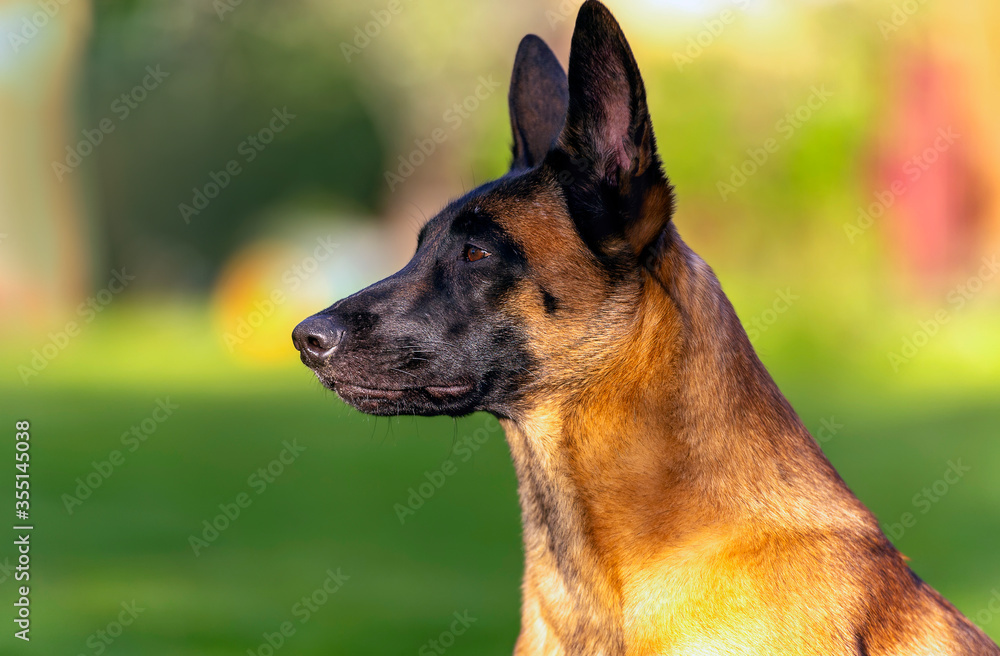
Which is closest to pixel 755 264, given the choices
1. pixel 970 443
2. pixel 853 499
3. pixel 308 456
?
pixel 970 443

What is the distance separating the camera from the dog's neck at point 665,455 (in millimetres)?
2807

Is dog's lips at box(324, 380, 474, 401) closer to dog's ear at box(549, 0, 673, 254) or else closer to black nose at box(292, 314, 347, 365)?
black nose at box(292, 314, 347, 365)

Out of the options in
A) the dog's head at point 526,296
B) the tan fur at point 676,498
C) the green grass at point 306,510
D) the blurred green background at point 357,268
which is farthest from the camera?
the blurred green background at point 357,268

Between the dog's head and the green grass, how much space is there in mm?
799

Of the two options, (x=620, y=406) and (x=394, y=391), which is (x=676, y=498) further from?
(x=394, y=391)

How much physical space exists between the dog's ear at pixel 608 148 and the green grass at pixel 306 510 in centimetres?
129

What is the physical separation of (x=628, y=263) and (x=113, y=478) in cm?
796

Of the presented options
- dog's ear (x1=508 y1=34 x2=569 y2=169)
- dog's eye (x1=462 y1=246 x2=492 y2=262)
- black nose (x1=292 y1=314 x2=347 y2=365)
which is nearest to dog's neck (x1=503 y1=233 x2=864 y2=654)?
dog's eye (x1=462 y1=246 x2=492 y2=262)

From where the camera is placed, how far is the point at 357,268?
17906 mm

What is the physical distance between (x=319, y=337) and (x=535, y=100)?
138 centimetres

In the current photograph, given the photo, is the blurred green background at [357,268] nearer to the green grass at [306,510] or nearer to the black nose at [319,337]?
the green grass at [306,510]

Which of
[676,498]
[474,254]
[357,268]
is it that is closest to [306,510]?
[474,254]

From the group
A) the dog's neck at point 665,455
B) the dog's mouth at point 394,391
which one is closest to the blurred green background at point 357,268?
the dog's mouth at point 394,391

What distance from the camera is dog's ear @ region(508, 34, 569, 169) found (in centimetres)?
373
